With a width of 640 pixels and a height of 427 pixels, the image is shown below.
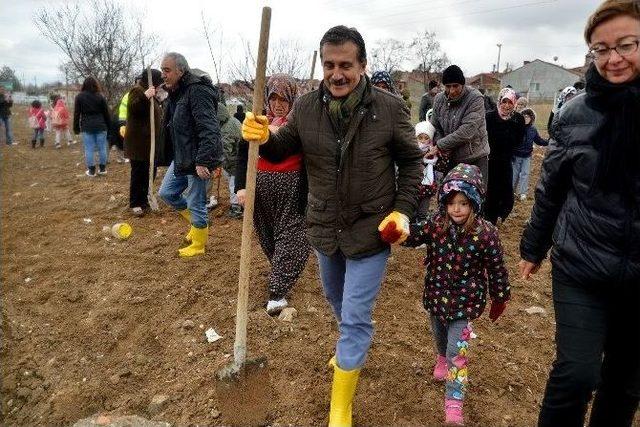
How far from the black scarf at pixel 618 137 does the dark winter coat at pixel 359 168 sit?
0.84 meters

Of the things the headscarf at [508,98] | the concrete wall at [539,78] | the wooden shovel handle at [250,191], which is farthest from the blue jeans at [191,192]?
the concrete wall at [539,78]

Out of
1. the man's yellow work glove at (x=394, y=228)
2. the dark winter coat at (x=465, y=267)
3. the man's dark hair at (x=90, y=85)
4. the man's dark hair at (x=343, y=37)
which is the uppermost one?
the man's dark hair at (x=90, y=85)

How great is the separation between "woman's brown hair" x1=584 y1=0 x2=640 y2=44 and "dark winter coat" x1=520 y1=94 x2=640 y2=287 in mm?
274

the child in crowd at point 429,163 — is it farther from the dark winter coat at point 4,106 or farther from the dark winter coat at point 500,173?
the dark winter coat at point 4,106

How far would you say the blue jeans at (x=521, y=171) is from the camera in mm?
7355

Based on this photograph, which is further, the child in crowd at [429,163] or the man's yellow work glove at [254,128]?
the child in crowd at [429,163]

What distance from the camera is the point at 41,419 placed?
2760 millimetres

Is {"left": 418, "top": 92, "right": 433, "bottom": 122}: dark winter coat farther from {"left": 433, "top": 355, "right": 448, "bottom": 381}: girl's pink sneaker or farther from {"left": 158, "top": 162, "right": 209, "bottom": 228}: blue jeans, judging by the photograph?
{"left": 433, "top": 355, "right": 448, "bottom": 381}: girl's pink sneaker

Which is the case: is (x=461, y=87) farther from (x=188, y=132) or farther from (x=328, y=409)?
(x=328, y=409)

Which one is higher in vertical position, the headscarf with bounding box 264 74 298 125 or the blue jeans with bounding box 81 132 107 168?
the headscarf with bounding box 264 74 298 125

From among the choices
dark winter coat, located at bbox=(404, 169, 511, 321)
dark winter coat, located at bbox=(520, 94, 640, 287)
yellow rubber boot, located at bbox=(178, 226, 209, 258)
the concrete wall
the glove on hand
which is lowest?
yellow rubber boot, located at bbox=(178, 226, 209, 258)

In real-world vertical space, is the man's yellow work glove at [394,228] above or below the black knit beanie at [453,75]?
below

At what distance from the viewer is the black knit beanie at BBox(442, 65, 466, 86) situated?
4.16m

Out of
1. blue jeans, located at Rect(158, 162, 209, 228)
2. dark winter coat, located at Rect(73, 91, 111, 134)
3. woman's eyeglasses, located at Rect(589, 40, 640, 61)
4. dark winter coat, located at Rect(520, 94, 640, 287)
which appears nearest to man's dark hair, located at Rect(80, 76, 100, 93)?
dark winter coat, located at Rect(73, 91, 111, 134)
